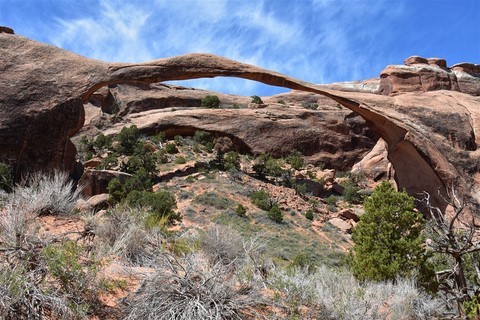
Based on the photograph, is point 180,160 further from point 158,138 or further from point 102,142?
point 102,142

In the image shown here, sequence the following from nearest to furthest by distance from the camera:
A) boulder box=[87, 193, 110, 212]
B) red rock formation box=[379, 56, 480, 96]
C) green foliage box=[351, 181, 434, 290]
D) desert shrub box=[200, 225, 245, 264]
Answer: desert shrub box=[200, 225, 245, 264] → green foliage box=[351, 181, 434, 290] → boulder box=[87, 193, 110, 212] → red rock formation box=[379, 56, 480, 96]

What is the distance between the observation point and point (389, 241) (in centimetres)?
929

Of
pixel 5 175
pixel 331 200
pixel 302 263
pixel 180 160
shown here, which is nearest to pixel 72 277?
pixel 302 263

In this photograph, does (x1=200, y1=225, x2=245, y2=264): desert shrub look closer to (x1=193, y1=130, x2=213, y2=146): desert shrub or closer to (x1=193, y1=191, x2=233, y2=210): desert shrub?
(x1=193, y1=191, x2=233, y2=210): desert shrub

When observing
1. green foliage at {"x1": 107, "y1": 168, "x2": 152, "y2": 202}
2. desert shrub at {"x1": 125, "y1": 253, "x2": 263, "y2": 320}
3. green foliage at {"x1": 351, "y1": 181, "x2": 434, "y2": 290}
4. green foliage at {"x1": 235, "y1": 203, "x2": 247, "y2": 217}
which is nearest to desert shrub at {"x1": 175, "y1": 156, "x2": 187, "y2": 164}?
green foliage at {"x1": 107, "y1": 168, "x2": 152, "y2": 202}

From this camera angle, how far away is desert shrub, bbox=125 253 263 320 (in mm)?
4547

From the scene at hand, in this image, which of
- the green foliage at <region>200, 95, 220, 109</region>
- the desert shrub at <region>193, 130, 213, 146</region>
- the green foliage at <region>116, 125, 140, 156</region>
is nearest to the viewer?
the green foliage at <region>116, 125, 140, 156</region>

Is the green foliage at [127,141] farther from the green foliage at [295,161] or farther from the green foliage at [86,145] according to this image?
the green foliage at [295,161]

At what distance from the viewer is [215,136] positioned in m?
31.0

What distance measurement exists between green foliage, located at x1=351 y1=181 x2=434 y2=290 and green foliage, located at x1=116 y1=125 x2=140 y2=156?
64.8 ft

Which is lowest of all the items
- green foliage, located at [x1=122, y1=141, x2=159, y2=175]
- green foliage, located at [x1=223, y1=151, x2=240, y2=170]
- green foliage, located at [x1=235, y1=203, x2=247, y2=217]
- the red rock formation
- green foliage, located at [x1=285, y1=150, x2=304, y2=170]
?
green foliage, located at [x1=235, y1=203, x2=247, y2=217]

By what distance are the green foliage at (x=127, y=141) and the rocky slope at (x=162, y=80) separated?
11102mm

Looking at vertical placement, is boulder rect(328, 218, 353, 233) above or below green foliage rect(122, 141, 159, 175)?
below

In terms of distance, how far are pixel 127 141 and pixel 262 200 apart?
1089cm
